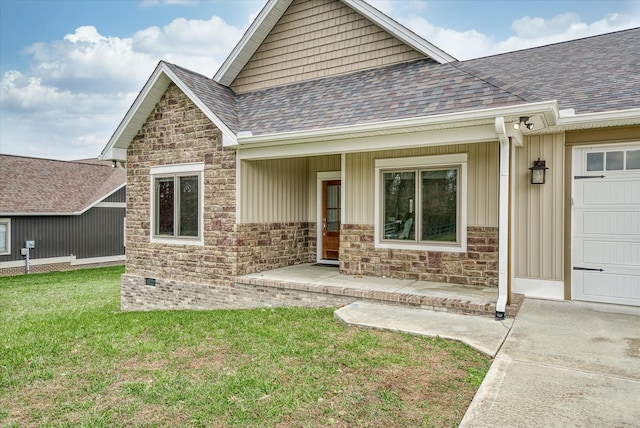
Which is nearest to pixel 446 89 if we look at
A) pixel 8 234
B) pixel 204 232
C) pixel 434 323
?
pixel 434 323

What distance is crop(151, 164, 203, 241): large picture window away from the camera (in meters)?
8.62

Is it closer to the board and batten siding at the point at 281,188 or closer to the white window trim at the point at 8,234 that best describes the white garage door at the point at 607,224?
the board and batten siding at the point at 281,188

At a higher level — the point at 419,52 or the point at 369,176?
the point at 419,52

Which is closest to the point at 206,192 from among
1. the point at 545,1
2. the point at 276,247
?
the point at 276,247

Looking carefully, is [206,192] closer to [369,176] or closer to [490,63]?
[369,176]

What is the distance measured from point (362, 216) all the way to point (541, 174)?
10.4 feet

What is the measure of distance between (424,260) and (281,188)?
3583mm

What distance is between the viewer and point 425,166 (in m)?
7.40

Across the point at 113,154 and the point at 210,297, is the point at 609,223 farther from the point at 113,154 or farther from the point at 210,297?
the point at 113,154

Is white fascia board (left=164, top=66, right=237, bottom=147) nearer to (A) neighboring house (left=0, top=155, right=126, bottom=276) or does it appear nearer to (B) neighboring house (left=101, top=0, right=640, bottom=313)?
(B) neighboring house (left=101, top=0, right=640, bottom=313)

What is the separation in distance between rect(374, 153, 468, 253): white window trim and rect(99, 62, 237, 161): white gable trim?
9.57ft

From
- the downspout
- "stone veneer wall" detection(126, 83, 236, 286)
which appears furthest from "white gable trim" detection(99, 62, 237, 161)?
the downspout

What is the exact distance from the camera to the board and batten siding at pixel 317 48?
8.64 metres

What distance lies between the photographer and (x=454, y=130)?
6.11 meters
